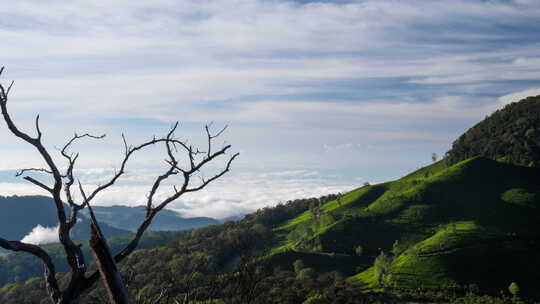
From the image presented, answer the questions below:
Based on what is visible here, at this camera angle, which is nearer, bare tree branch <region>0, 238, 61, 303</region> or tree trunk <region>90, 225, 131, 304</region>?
tree trunk <region>90, 225, 131, 304</region>

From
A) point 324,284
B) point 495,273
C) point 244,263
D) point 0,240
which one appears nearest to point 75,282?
point 0,240

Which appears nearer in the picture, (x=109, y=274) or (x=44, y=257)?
(x=109, y=274)

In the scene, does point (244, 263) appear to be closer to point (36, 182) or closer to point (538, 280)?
point (36, 182)

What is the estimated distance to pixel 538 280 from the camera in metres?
181

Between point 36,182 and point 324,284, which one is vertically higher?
point 36,182

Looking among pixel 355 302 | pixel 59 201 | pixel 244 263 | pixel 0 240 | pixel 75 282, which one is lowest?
pixel 355 302

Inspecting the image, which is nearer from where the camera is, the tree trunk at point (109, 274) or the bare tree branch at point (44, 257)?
the tree trunk at point (109, 274)

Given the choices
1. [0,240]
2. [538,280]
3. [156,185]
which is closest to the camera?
[0,240]

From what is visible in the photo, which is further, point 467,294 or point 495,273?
point 495,273

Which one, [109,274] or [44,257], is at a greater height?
[44,257]

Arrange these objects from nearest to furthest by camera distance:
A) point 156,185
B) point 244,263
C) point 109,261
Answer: point 109,261 → point 156,185 → point 244,263

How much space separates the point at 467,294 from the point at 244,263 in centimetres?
16740

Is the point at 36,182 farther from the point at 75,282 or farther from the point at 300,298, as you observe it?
the point at 300,298

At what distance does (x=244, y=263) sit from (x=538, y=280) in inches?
7828
